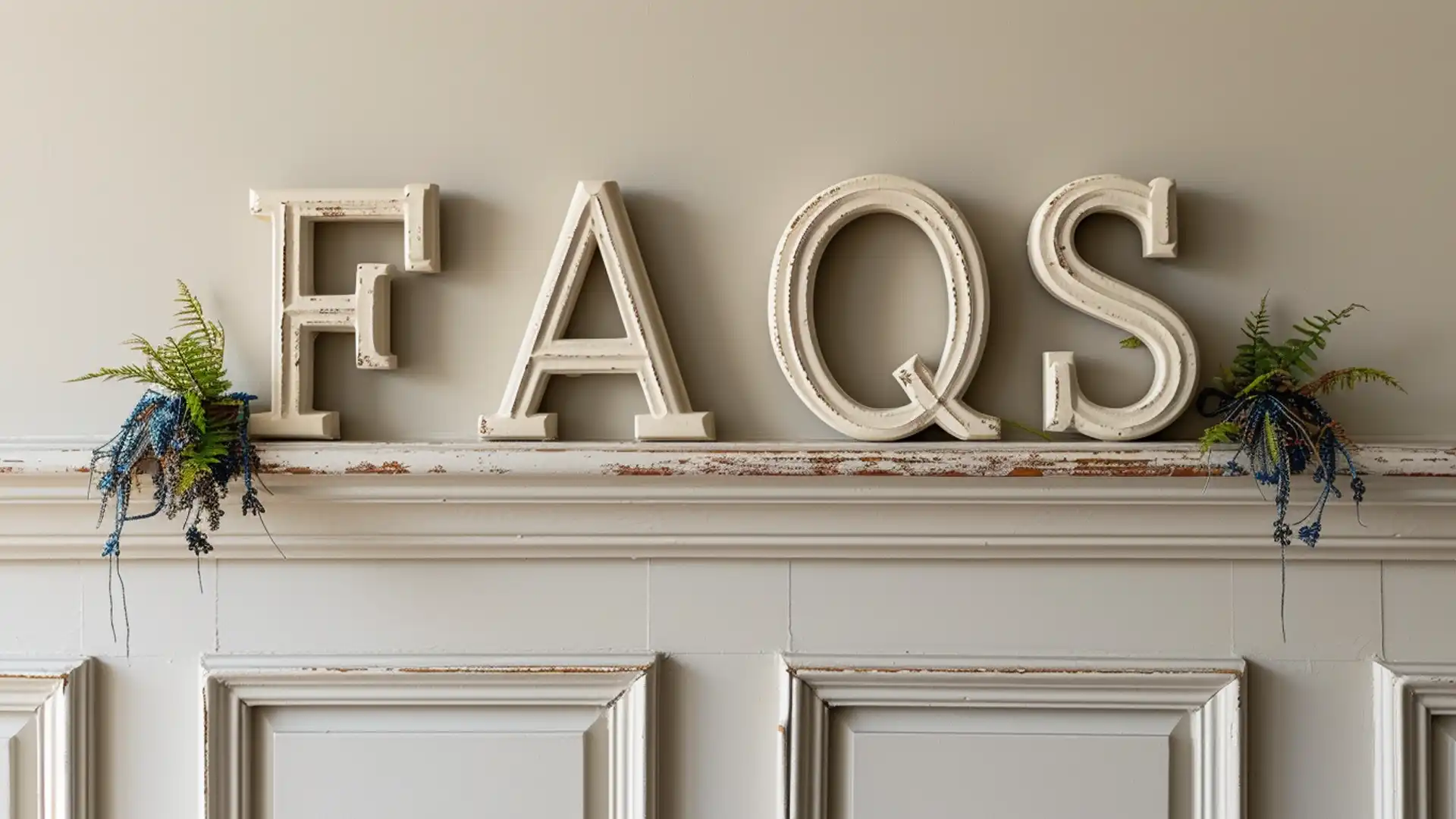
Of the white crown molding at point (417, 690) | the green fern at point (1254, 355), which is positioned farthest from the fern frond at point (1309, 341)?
the white crown molding at point (417, 690)

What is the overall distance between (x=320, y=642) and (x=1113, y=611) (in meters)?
0.98

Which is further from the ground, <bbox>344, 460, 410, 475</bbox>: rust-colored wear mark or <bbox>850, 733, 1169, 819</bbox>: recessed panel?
<bbox>344, 460, 410, 475</bbox>: rust-colored wear mark

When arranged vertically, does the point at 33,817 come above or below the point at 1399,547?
below

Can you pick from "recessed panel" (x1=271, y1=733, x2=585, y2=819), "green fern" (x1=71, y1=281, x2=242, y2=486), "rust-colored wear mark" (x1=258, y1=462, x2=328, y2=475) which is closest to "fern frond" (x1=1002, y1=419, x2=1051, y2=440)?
"recessed panel" (x1=271, y1=733, x2=585, y2=819)

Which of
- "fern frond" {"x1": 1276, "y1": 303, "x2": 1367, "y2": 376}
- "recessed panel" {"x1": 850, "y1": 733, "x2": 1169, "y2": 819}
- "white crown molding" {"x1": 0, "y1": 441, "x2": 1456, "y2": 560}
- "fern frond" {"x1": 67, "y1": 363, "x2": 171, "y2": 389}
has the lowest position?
"recessed panel" {"x1": 850, "y1": 733, "x2": 1169, "y2": 819}

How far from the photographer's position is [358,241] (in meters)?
1.20

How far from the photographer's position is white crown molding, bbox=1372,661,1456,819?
3.79 ft

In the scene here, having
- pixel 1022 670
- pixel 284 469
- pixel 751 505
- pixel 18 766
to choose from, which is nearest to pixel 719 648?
pixel 751 505

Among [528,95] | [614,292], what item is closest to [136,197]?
[528,95]

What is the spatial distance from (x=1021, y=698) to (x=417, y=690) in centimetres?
74

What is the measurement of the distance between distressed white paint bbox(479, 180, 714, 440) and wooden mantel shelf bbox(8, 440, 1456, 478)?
1.1 inches

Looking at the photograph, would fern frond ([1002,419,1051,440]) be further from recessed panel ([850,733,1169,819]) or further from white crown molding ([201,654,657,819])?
white crown molding ([201,654,657,819])

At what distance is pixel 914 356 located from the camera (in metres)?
1.15

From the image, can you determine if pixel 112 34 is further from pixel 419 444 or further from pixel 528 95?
pixel 419 444
